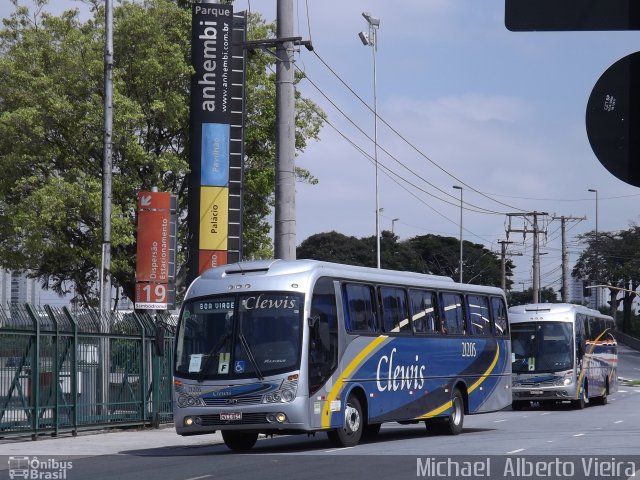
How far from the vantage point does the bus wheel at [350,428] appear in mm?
19031

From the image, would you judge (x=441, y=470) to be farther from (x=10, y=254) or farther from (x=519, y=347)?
(x=10, y=254)

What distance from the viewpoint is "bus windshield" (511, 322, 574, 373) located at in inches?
1363

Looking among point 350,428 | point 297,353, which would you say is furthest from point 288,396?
point 350,428

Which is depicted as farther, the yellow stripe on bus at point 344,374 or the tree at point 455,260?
the tree at point 455,260

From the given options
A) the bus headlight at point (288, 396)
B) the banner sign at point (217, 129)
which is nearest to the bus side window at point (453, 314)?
the bus headlight at point (288, 396)

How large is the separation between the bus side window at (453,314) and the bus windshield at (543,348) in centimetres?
1103

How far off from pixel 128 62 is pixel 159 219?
11.7 metres

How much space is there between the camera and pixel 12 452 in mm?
18219

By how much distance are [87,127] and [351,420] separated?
21.9 m

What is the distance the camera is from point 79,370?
2234 cm

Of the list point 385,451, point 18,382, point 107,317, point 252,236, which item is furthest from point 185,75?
point 385,451

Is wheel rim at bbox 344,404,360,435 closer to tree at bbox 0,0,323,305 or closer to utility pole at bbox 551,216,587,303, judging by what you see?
tree at bbox 0,0,323,305

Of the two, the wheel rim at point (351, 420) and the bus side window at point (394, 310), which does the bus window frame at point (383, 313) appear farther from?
the wheel rim at point (351, 420)

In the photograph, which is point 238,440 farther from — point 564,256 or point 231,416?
point 564,256
